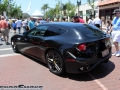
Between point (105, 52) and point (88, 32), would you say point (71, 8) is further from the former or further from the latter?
point (105, 52)

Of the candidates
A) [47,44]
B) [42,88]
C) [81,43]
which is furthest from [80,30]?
[42,88]

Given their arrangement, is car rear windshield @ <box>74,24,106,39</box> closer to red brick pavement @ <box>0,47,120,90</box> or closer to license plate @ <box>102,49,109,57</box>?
license plate @ <box>102,49,109,57</box>

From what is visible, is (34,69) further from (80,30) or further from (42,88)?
(80,30)

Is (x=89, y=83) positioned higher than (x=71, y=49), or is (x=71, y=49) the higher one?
(x=71, y=49)

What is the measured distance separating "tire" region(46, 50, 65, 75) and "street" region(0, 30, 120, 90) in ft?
0.48

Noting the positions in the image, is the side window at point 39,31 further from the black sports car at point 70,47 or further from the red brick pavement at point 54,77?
the red brick pavement at point 54,77

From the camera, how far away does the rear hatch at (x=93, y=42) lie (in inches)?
167

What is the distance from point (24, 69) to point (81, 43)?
214 cm

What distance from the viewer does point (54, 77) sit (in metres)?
4.61

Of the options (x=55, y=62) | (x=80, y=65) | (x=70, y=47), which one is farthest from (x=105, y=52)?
(x=55, y=62)

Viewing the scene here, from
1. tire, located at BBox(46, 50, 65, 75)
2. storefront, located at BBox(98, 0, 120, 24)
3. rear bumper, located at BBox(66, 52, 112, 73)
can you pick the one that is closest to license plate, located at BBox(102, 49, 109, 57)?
rear bumper, located at BBox(66, 52, 112, 73)

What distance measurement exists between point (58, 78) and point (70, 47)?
0.92m

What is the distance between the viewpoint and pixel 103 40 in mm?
4684

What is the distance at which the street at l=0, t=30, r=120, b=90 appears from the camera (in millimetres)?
4017
